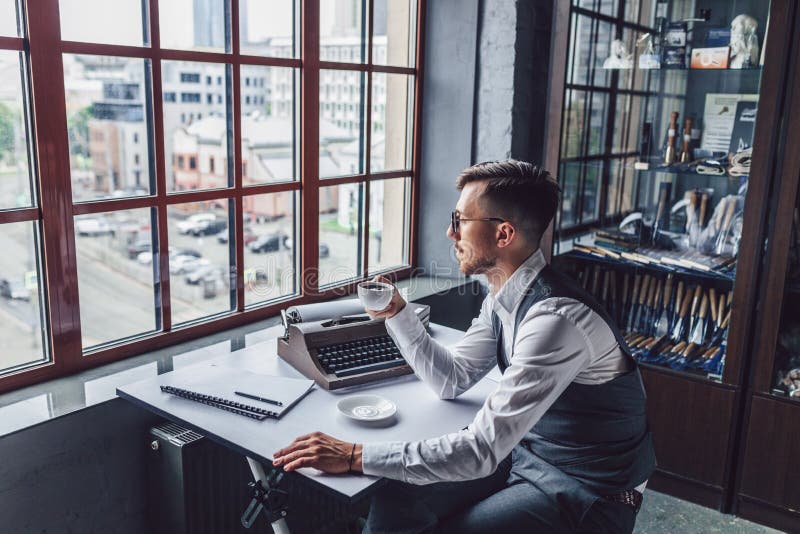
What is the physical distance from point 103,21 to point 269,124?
0.68 m

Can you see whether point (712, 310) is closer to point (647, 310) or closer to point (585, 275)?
point (647, 310)

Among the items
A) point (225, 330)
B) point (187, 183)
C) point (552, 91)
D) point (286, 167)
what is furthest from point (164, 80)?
point (552, 91)

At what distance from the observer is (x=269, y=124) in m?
2.55

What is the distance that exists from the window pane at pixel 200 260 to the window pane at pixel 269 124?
20 centimetres

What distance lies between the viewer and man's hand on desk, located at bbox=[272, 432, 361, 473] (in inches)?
56.6

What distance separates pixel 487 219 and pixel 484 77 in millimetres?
1527

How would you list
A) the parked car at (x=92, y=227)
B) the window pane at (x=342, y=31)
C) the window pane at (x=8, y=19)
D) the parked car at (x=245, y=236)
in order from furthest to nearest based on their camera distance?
the window pane at (x=342, y=31) < the parked car at (x=245, y=236) < the parked car at (x=92, y=227) < the window pane at (x=8, y=19)

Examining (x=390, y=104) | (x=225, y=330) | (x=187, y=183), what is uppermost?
(x=390, y=104)

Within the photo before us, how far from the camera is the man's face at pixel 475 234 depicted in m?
1.69

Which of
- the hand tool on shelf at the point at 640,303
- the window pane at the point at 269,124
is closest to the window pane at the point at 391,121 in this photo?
the window pane at the point at 269,124

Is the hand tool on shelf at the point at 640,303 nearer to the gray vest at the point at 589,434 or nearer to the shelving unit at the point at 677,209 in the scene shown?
the shelving unit at the point at 677,209

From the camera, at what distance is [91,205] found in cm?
205

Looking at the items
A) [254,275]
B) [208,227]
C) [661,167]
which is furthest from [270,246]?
[661,167]

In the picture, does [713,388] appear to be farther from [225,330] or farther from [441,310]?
[225,330]
